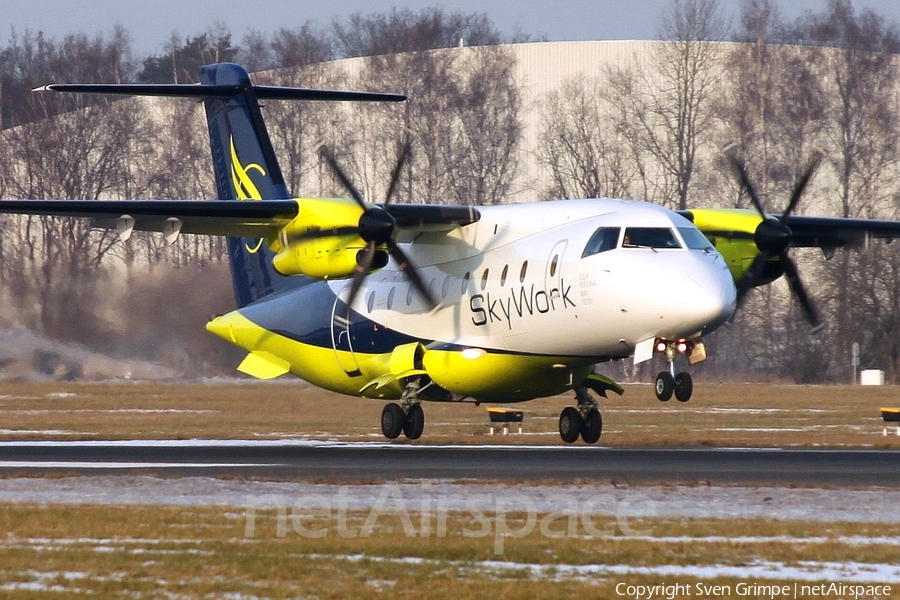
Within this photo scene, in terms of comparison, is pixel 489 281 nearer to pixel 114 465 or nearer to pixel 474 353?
pixel 474 353

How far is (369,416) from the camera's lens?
31938mm

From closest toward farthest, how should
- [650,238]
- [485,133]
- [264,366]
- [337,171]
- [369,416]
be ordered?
[650,238] < [337,171] < [264,366] < [369,416] < [485,133]

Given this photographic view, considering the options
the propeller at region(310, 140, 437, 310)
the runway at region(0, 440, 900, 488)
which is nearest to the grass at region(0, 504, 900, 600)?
the runway at region(0, 440, 900, 488)

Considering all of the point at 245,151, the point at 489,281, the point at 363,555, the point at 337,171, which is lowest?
the point at 363,555

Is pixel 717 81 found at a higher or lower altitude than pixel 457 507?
higher

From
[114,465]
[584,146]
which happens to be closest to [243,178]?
[114,465]

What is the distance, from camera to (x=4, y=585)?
9.30 m

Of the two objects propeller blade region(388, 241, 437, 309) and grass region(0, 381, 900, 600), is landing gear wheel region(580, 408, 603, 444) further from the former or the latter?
grass region(0, 381, 900, 600)

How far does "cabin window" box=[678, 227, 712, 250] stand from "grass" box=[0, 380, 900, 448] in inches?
185

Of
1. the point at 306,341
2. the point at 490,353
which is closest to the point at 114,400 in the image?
the point at 306,341

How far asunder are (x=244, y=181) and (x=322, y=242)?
6314 mm

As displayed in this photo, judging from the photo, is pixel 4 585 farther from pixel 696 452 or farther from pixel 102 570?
pixel 696 452

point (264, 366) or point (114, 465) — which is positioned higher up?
point (264, 366)

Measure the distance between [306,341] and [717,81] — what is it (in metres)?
37.1
